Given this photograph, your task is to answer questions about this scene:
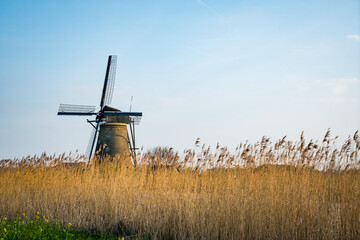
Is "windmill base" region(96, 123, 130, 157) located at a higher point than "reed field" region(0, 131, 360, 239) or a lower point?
higher

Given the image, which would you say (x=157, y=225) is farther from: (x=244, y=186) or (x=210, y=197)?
(x=244, y=186)

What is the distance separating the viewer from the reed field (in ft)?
14.4

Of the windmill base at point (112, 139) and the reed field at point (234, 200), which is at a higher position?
the windmill base at point (112, 139)

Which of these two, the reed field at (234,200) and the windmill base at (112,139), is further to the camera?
the windmill base at (112,139)

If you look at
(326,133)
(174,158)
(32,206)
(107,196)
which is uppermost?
(326,133)

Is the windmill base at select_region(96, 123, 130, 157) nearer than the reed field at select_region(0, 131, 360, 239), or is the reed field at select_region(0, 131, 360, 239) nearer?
the reed field at select_region(0, 131, 360, 239)

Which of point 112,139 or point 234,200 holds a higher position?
→ point 112,139

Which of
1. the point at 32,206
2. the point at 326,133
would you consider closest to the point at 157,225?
the point at 326,133

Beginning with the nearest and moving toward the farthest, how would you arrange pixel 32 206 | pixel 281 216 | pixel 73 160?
1. pixel 281 216
2. pixel 32 206
3. pixel 73 160

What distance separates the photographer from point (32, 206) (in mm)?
7734

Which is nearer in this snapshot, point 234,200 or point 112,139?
point 234,200

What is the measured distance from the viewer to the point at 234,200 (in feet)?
15.6

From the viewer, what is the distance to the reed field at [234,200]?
4402 mm

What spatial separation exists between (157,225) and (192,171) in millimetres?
1497
